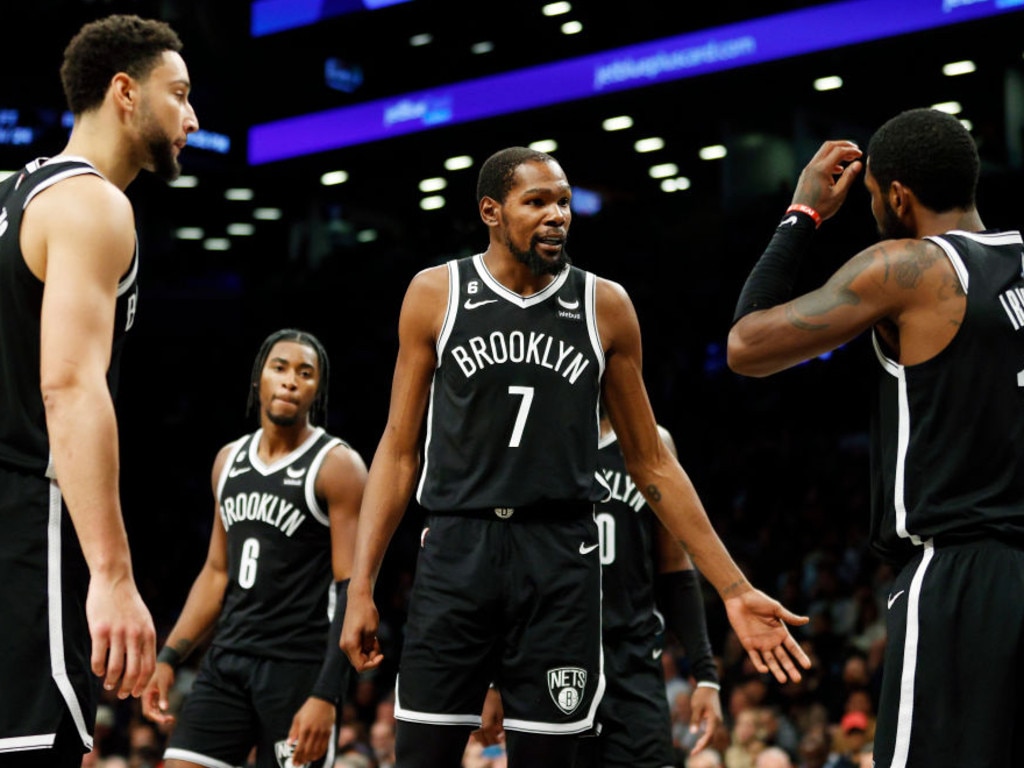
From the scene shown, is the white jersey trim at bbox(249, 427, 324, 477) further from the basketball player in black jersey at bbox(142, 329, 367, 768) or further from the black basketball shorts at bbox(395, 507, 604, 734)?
the black basketball shorts at bbox(395, 507, 604, 734)

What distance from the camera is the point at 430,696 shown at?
4.02 meters

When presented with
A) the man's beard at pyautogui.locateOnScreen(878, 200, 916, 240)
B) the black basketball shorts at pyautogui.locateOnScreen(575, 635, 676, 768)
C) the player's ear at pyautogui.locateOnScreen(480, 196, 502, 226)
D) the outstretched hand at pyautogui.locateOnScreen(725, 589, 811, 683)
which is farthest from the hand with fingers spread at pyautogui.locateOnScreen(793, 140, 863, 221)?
the black basketball shorts at pyautogui.locateOnScreen(575, 635, 676, 768)

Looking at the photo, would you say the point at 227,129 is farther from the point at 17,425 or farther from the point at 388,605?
the point at 17,425

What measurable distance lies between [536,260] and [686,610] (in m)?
2.04

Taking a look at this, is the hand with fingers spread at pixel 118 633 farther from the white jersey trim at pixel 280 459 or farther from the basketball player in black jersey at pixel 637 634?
the white jersey trim at pixel 280 459

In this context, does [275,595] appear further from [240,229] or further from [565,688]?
[240,229]

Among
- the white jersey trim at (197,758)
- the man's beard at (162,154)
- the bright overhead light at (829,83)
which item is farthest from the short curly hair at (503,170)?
the bright overhead light at (829,83)

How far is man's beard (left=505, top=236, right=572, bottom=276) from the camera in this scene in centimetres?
430

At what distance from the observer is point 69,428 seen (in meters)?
2.71

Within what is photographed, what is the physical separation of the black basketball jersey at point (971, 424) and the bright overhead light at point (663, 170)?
52.6 feet

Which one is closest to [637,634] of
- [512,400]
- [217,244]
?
[512,400]

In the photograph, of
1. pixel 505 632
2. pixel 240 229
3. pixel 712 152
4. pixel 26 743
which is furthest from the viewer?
pixel 240 229

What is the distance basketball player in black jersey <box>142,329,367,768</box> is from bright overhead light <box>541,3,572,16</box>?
30.7 ft

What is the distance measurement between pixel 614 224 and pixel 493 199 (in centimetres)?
1384
